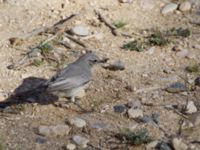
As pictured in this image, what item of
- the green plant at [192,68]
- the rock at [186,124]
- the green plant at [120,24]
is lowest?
the rock at [186,124]

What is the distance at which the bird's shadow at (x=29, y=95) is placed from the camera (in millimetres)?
8953

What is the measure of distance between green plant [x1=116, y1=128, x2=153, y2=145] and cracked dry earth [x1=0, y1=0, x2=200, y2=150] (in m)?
0.07

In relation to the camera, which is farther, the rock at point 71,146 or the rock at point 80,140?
the rock at point 80,140

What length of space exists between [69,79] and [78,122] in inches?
26.4

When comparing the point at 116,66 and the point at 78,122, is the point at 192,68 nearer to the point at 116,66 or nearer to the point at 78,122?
the point at 116,66

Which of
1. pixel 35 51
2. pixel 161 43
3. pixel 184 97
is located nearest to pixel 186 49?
pixel 161 43

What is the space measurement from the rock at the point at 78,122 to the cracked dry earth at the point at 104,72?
0.06 metres

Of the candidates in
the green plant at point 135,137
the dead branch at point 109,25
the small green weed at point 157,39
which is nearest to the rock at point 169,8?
the small green weed at point 157,39

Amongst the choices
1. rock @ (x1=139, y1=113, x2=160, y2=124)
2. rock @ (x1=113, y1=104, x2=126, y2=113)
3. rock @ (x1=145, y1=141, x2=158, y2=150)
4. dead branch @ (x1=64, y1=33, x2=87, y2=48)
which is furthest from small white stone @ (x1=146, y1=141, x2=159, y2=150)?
dead branch @ (x1=64, y1=33, x2=87, y2=48)

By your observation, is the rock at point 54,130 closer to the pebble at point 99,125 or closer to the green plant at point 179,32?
the pebble at point 99,125

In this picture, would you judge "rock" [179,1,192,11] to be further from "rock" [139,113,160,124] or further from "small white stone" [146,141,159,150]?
"small white stone" [146,141,159,150]

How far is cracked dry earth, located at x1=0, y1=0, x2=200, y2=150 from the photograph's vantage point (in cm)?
828

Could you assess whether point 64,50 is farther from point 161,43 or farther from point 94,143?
point 94,143

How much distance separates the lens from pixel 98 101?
8.91 m
